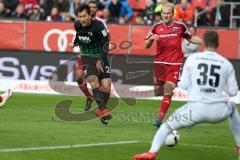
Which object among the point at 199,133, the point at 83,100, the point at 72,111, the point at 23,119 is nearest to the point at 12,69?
the point at 83,100

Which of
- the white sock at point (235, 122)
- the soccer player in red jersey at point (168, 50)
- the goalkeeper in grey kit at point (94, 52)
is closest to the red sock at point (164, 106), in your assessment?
the soccer player in red jersey at point (168, 50)

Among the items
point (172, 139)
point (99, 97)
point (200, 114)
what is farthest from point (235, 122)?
point (99, 97)

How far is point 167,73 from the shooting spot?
52.4 feet

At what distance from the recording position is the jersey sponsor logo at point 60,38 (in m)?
25.7

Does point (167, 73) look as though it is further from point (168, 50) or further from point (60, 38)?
point (60, 38)

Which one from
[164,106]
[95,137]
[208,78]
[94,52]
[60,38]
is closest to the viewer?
[208,78]

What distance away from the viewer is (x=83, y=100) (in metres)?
21.6

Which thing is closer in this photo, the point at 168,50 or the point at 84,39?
the point at 168,50

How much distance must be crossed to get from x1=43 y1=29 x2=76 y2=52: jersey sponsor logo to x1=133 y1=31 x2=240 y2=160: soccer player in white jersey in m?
15.1

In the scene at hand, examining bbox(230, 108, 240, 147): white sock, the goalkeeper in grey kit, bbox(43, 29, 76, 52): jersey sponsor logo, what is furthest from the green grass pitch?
bbox(43, 29, 76, 52): jersey sponsor logo

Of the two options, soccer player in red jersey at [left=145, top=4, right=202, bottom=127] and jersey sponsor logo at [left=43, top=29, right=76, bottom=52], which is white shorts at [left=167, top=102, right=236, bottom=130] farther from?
jersey sponsor logo at [left=43, top=29, right=76, bottom=52]

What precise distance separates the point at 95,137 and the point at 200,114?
374 centimetres

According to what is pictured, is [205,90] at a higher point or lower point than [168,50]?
higher

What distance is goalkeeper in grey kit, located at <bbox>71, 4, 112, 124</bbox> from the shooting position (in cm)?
1603
